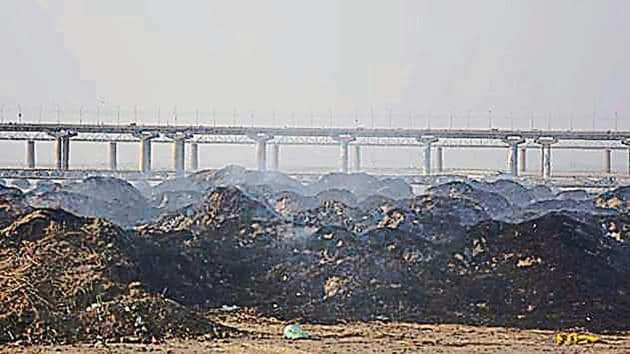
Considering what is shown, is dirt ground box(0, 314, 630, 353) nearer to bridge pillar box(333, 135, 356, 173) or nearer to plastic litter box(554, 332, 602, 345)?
plastic litter box(554, 332, 602, 345)

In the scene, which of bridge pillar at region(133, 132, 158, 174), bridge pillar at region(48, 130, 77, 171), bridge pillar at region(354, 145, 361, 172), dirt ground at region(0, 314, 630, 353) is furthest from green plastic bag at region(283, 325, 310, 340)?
bridge pillar at region(354, 145, 361, 172)

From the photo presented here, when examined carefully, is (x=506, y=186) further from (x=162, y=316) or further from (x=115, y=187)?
(x=162, y=316)

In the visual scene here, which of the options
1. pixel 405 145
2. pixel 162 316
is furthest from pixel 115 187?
pixel 405 145

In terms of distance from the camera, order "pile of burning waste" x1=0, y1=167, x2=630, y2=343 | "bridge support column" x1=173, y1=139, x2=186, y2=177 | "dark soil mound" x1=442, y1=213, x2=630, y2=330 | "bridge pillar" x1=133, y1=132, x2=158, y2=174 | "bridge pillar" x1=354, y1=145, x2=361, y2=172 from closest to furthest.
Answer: "pile of burning waste" x1=0, y1=167, x2=630, y2=343
"dark soil mound" x1=442, y1=213, x2=630, y2=330
"bridge support column" x1=173, y1=139, x2=186, y2=177
"bridge pillar" x1=133, y1=132, x2=158, y2=174
"bridge pillar" x1=354, y1=145, x2=361, y2=172

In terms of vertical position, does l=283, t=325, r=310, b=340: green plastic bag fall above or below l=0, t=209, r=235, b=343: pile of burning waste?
below

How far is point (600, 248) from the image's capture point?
30.6 metres

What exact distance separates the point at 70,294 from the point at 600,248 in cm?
1610

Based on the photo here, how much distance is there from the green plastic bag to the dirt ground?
19cm

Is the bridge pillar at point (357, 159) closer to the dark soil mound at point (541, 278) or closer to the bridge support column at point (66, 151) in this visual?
the bridge support column at point (66, 151)

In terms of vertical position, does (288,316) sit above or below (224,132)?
below

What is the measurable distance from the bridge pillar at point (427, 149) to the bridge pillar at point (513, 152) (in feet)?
21.1

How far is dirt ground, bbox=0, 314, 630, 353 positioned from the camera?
1812 centimetres

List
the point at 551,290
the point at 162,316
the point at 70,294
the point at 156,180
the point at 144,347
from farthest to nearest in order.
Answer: the point at 156,180, the point at 551,290, the point at 70,294, the point at 162,316, the point at 144,347

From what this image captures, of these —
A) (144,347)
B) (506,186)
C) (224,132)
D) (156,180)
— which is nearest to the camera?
(144,347)
